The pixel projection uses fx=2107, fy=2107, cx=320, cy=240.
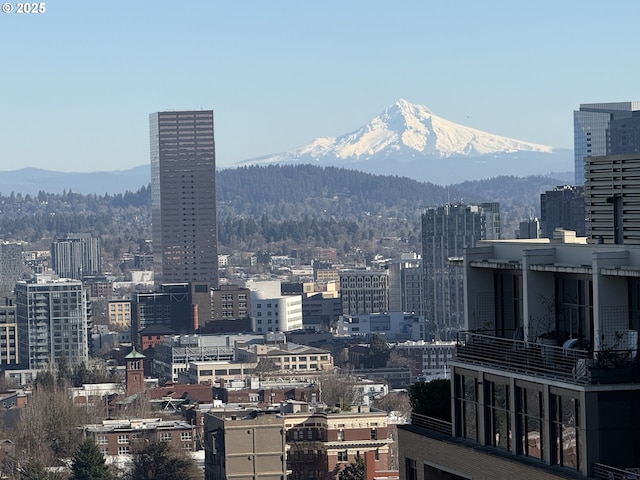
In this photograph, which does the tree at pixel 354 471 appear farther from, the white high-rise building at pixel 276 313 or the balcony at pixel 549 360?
the white high-rise building at pixel 276 313

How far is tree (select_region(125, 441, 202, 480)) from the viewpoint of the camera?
206 feet

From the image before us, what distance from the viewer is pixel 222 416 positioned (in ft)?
227

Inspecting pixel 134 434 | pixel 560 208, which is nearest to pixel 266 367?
pixel 134 434

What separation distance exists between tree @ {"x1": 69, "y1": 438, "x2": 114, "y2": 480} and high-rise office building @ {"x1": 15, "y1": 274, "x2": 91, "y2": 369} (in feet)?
217

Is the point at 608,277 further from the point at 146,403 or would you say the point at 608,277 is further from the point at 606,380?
the point at 146,403

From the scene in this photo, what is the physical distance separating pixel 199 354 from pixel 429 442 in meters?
104

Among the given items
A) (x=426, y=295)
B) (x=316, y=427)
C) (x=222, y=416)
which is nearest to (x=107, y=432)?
(x=222, y=416)

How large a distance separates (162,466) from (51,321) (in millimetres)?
72441

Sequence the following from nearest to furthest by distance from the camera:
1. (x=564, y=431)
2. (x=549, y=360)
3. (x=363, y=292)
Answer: (x=564, y=431), (x=549, y=360), (x=363, y=292)

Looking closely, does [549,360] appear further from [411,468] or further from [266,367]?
[266,367]

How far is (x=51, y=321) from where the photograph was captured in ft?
444

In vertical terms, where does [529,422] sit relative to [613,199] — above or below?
below

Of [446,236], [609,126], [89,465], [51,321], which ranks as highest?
[609,126]

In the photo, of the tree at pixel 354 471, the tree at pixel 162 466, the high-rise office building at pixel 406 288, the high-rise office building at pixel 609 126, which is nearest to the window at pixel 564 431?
the tree at pixel 354 471
